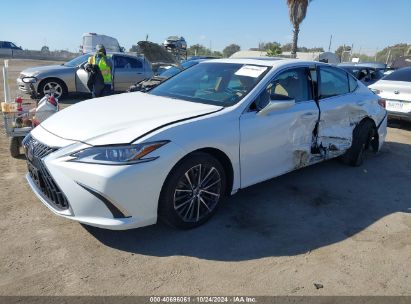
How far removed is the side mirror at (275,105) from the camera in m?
3.99

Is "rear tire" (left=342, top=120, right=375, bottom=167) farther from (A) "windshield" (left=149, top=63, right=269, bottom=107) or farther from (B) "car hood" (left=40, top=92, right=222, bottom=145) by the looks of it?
(B) "car hood" (left=40, top=92, right=222, bottom=145)

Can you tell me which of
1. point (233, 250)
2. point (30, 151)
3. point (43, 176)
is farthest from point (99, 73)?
point (233, 250)

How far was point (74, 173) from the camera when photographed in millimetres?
3090

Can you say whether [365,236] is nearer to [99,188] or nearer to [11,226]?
[99,188]

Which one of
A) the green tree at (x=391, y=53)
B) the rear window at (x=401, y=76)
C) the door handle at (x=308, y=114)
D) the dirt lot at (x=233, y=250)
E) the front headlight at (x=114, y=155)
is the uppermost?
the green tree at (x=391, y=53)

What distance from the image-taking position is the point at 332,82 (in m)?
5.32

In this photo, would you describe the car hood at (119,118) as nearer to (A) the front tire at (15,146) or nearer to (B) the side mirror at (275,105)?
(B) the side mirror at (275,105)

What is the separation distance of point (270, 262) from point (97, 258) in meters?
1.47

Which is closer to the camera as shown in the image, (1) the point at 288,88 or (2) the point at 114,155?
(2) the point at 114,155

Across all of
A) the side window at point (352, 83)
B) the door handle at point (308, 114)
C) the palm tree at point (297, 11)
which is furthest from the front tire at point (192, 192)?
the palm tree at point (297, 11)

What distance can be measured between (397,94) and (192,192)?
7.03 metres

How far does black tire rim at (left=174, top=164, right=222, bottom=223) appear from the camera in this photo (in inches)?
139

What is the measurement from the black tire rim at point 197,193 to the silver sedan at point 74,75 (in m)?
8.05

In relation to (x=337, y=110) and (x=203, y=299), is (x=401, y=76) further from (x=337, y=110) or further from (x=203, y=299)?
(x=203, y=299)
